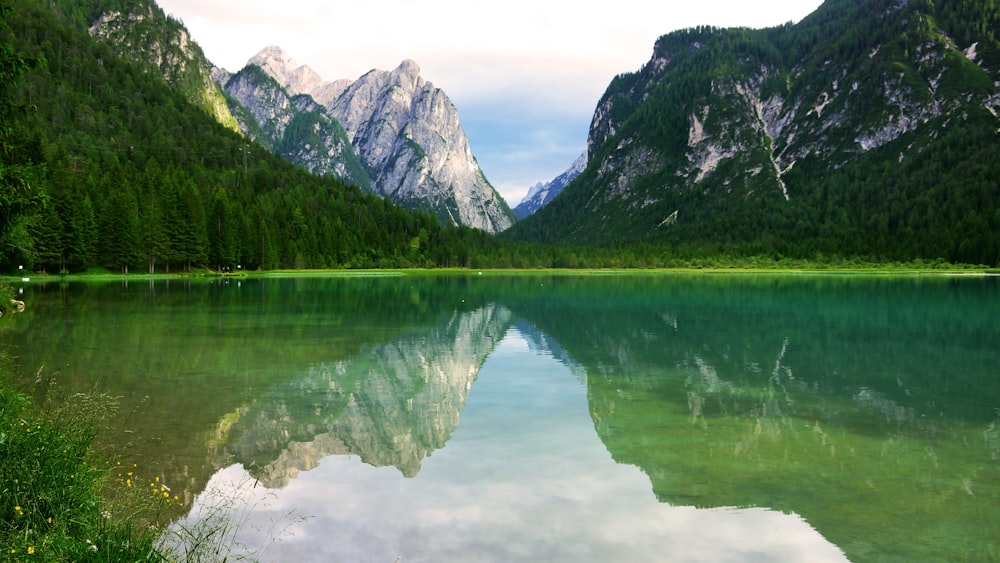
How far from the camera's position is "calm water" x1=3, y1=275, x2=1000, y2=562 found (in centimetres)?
1077

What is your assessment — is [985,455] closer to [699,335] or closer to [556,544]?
[556,544]

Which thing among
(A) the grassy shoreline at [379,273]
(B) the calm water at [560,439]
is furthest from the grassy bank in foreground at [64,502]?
(A) the grassy shoreline at [379,273]

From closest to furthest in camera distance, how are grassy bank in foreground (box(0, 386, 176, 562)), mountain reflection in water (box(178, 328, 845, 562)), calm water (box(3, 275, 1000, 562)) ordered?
1. grassy bank in foreground (box(0, 386, 176, 562))
2. mountain reflection in water (box(178, 328, 845, 562))
3. calm water (box(3, 275, 1000, 562))

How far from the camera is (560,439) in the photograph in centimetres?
1694

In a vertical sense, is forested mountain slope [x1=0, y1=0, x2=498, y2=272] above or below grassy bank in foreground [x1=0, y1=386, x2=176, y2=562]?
above

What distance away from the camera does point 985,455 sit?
14758 millimetres

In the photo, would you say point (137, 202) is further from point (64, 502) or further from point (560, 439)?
point (64, 502)

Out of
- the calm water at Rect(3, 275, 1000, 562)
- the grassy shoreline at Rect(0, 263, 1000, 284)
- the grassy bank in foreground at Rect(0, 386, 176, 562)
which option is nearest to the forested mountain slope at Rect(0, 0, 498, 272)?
the grassy shoreline at Rect(0, 263, 1000, 284)

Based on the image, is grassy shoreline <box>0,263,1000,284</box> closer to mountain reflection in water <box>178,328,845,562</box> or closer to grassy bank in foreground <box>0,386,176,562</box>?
grassy bank in foreground <box>0,386,176,562</box>

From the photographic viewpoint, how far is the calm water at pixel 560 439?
10.8 m

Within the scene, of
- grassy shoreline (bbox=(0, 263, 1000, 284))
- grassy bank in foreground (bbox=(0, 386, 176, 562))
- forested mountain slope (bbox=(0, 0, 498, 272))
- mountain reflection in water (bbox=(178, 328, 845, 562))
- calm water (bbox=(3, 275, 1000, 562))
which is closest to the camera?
grassy bank in foreground (bbox=(0, 386, 176, 562))

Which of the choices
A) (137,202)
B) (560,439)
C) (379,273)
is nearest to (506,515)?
(560,439)

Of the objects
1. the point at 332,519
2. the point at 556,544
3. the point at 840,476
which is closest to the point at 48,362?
the point at 332,519

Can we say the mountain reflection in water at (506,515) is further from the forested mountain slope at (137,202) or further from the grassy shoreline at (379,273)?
the grassy shoreline at (379,273)
